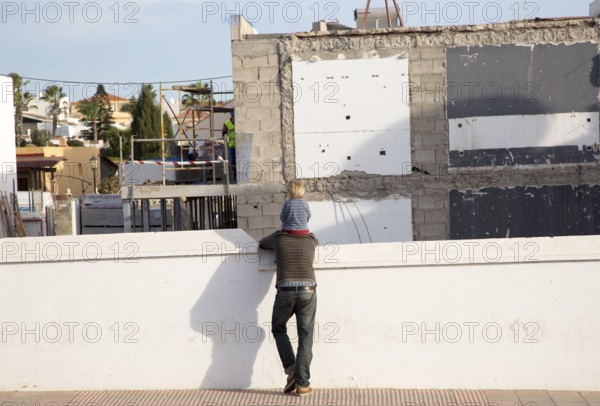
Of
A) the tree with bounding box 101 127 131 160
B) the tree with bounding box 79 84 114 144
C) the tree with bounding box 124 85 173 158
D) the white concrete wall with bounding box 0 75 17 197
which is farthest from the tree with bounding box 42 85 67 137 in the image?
the white concrete wall with bounding box 0 75 17 197

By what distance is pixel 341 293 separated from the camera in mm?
7535

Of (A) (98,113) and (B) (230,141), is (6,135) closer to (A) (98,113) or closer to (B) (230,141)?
(B) (230,141)

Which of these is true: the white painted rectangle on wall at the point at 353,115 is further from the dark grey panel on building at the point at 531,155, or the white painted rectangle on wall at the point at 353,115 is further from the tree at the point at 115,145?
the tree at the point at 115,145

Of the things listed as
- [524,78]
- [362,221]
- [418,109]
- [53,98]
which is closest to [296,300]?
[362,221]

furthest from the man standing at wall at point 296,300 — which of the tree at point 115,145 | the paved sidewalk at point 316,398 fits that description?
the tree at point 115,145

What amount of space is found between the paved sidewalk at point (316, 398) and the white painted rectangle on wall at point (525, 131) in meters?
9.02

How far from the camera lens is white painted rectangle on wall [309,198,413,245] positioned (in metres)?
16.1

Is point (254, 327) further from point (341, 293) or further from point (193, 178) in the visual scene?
point (193, 178)

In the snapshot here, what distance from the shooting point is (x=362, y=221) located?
1623cm

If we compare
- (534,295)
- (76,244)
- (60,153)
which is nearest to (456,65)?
(534,295)

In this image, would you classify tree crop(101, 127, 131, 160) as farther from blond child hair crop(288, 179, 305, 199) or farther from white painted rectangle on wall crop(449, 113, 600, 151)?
blond child hair crop(288, 179, 305, 199)

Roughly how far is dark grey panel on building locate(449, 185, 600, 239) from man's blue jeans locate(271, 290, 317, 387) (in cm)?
924

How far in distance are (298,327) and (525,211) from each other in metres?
10.0

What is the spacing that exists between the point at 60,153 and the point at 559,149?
127 feet
